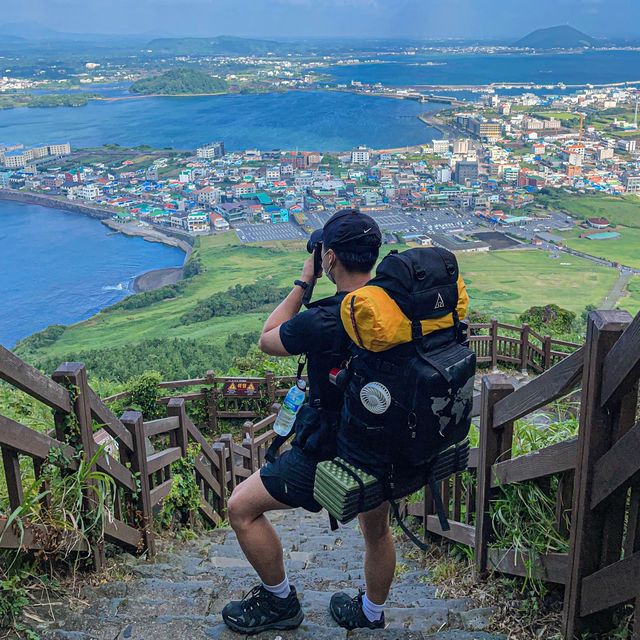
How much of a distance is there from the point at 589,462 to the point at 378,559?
2.58 ft

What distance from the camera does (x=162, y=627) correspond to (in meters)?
2.10

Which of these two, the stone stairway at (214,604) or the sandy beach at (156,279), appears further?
the sandy beach at (156,279)

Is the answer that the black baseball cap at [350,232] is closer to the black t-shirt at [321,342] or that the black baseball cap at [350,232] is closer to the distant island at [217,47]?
the black t-shirt at [321,342]

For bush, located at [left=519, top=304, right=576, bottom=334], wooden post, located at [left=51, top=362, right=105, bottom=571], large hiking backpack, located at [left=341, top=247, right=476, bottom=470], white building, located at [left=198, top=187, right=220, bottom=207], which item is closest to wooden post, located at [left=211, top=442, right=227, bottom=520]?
wooden post, located at [left=51, top=362, right=105, bottom=571]

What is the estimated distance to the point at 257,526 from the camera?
85.0 inches

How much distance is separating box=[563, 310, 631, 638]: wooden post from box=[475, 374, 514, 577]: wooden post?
452 millimetres

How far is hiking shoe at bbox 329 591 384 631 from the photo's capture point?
220 cm

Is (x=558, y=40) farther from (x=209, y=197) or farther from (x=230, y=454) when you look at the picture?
(x=230, y=454)

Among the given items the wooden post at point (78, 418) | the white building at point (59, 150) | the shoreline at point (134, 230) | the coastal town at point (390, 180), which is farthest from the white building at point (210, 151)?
the wooden post at point (78, 418)

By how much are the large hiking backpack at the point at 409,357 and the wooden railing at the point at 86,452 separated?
2.97 ft

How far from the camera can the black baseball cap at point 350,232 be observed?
2.01 m

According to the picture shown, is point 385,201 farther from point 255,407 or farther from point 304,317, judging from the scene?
point 304,317

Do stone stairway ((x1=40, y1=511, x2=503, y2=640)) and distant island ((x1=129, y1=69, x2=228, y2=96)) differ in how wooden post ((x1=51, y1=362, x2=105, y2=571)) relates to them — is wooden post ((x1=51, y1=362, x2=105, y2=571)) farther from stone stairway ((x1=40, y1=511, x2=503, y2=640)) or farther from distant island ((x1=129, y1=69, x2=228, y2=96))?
distant island ((x1=129, y1=69, x2=228, y2=96))

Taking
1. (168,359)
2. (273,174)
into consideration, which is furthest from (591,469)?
(273,174)
